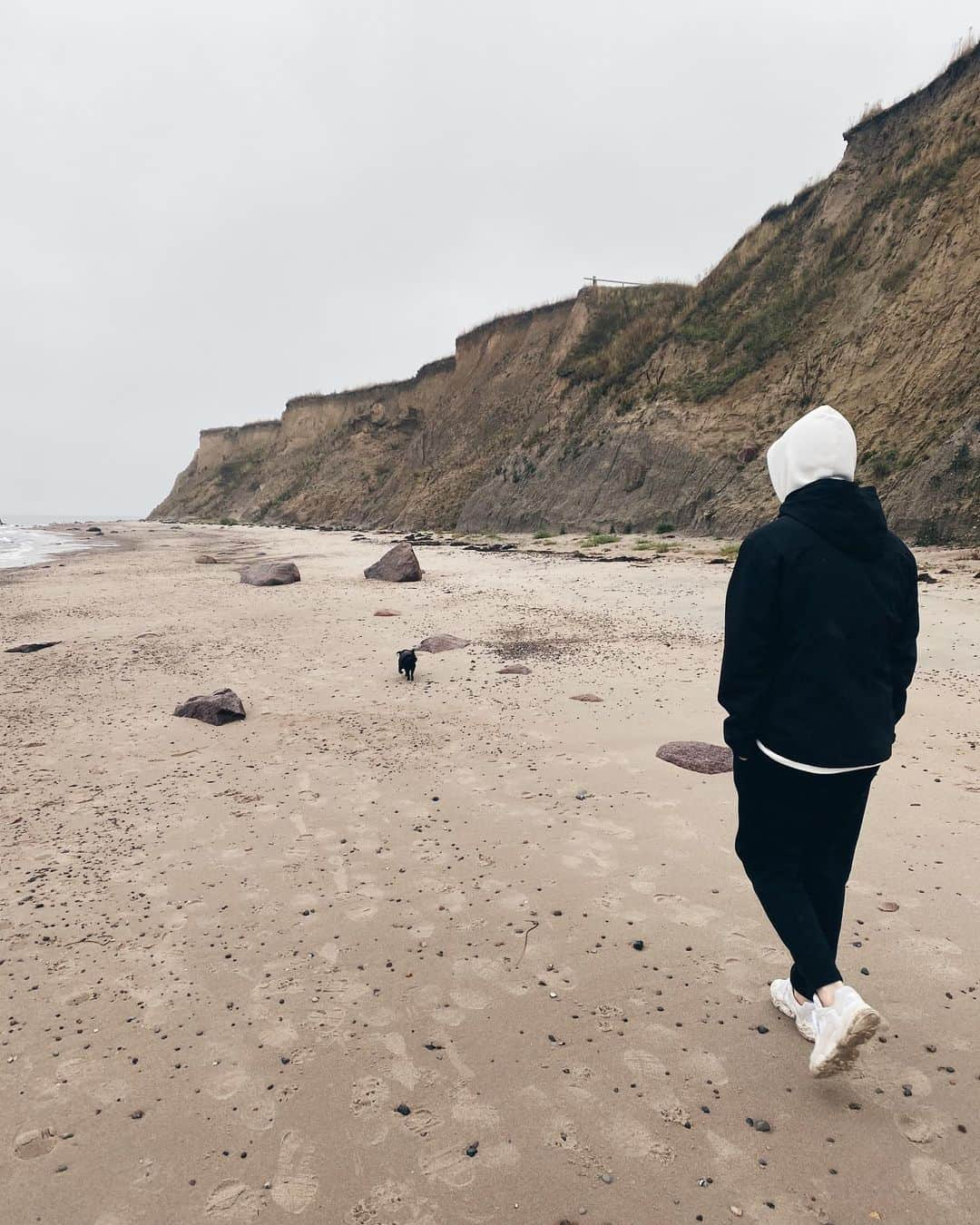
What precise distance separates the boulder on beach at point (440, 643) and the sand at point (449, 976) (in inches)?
83.1

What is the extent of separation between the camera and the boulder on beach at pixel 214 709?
19.8 ft

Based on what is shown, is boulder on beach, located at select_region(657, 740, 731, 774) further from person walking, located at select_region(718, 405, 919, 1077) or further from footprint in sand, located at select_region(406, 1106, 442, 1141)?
footprint in sand, located at select_region(406, 1106, 442, 1141)

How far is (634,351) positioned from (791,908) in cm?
3366

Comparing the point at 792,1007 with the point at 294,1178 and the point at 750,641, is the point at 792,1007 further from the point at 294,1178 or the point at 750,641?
the point at 294,1178

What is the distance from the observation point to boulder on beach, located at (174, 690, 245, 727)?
6.03 m

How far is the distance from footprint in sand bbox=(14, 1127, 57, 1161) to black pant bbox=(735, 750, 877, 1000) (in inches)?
93.3

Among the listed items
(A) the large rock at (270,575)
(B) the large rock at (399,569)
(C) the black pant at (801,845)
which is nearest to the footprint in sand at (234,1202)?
(C) the black pant at (801,845)

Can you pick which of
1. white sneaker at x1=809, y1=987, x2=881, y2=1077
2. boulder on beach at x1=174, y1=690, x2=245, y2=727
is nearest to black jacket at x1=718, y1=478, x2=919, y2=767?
white sneaker at x1=809, y1=987, x2=881, y2=1077

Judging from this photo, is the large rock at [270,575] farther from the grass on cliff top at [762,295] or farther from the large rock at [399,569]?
the grass on cliff top at [762,295]

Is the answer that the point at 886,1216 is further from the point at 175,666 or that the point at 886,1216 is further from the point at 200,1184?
the point at 175,666

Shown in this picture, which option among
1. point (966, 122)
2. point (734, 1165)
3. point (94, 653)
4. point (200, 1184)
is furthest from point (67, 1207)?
point (966, 122)

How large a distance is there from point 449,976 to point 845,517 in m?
2.30

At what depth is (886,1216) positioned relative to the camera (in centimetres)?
184

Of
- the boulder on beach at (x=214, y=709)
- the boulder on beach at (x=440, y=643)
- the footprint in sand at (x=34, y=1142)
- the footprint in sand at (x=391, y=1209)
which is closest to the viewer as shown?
the footprint in sand at (x=391, y=1209)
